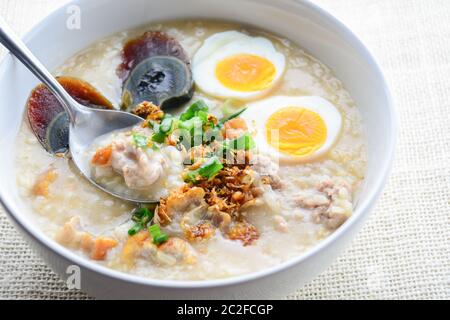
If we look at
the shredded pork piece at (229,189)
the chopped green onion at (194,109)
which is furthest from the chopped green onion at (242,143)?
the chopped green onion at (194,109)

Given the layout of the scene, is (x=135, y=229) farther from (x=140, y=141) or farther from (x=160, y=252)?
(x=140, y=141)

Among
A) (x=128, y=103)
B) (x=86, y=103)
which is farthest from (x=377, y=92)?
(x=86, y=103)

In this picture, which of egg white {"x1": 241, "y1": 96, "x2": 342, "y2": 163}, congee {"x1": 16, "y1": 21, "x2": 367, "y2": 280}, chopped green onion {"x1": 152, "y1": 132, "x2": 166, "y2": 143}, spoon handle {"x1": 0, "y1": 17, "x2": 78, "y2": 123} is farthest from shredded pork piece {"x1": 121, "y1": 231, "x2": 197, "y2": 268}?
spoon handle {"x1": 0, "y1": 17, "x2": 78, "y2": 123}

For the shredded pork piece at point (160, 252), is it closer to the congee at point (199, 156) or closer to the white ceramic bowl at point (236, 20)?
the congee at point (199, 156)

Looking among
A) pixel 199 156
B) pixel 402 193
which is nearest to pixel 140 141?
pixel 199 156

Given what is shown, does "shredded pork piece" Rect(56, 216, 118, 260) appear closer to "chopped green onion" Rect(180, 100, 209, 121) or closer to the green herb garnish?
the green herb garnish

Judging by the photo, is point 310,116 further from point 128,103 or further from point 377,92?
point 128,103
